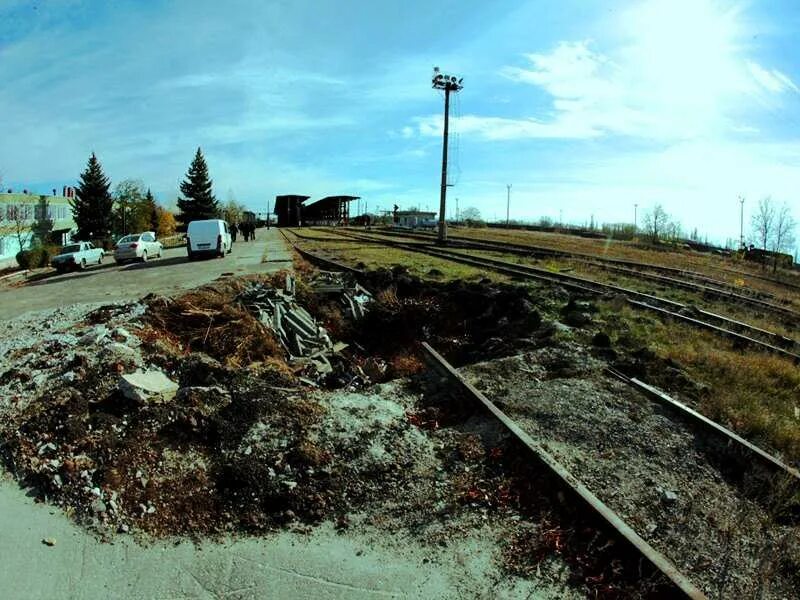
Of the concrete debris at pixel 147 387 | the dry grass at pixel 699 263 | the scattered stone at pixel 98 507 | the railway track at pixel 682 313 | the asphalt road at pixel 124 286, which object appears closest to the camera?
the scattered stone at pixel 98 507

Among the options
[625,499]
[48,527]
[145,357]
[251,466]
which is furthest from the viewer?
[145,357]

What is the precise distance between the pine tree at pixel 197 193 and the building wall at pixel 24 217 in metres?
15.0

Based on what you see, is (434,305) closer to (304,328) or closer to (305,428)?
(304,328)

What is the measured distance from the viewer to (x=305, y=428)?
20.0 ft

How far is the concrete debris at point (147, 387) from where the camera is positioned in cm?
626

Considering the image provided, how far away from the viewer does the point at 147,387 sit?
6.50m

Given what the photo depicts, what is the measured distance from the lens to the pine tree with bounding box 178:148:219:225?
80.9 meters

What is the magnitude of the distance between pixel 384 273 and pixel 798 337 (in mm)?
10942

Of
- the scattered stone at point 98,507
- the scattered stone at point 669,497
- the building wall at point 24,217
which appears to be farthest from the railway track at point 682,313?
the building wall at point 24,217

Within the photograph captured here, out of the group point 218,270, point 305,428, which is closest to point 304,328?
point 305,428

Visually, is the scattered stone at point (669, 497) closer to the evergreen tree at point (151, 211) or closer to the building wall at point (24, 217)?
the building wall at point (24, 217)

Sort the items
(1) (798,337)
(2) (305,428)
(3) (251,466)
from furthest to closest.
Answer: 1. (1) (798,337)
2. (2) (305,428)
3. (3) (251,466)

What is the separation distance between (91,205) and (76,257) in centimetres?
3565

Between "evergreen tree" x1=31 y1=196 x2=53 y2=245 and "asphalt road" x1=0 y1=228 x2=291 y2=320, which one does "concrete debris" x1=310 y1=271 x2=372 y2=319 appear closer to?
"asphalt road" x1=0 y1=228 x2=291 y2=320
